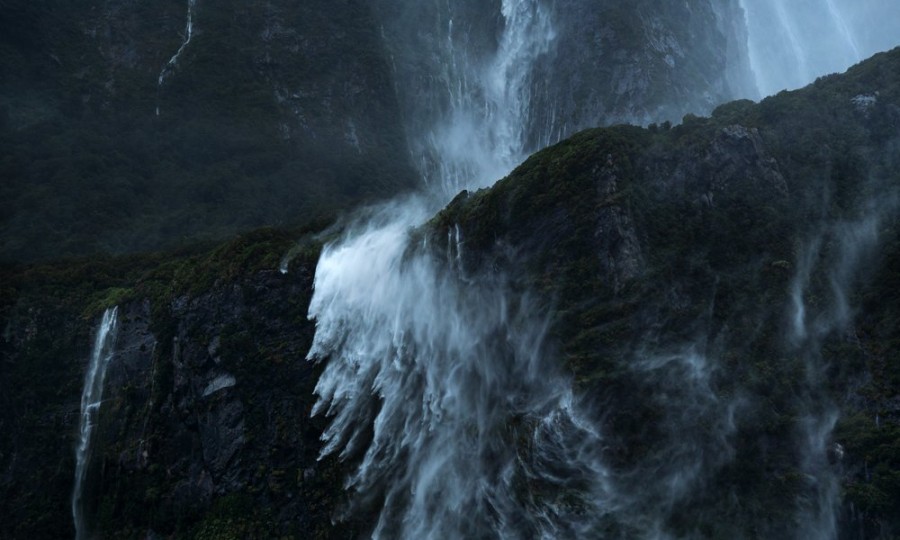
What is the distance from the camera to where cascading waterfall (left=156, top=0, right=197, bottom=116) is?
49.7 m

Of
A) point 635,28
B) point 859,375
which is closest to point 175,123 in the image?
point 635,28

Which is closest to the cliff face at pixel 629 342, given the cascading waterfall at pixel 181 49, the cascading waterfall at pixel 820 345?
the cascading waterfall at pixel 820 345

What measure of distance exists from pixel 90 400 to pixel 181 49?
36.6 m

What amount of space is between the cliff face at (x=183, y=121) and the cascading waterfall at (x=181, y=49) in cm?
14

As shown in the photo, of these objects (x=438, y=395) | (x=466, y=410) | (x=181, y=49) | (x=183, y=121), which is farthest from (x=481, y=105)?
(x=466, y=410)

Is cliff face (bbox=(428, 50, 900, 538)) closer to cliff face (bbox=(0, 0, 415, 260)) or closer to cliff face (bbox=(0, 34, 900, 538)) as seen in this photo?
cliff face (bbox=(0, 34, 900, 538))

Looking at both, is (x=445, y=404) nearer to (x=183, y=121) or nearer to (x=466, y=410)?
(x=466, y=410)

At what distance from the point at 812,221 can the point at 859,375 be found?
575 centimetres

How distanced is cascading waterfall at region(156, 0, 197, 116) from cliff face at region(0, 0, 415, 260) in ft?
0.44

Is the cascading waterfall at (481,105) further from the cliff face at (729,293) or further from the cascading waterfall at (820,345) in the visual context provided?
the cascading waterfall at (820,345)

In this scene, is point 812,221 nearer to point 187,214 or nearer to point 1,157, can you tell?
point 187,214

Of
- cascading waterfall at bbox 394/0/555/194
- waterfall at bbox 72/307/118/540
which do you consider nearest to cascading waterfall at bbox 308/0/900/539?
waterfall at bbox 72/307/118/540

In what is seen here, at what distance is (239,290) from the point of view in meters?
25.2

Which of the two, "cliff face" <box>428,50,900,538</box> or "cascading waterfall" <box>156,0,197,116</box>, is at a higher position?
"cascading waterfall" <box>156,0,197,116</box>
